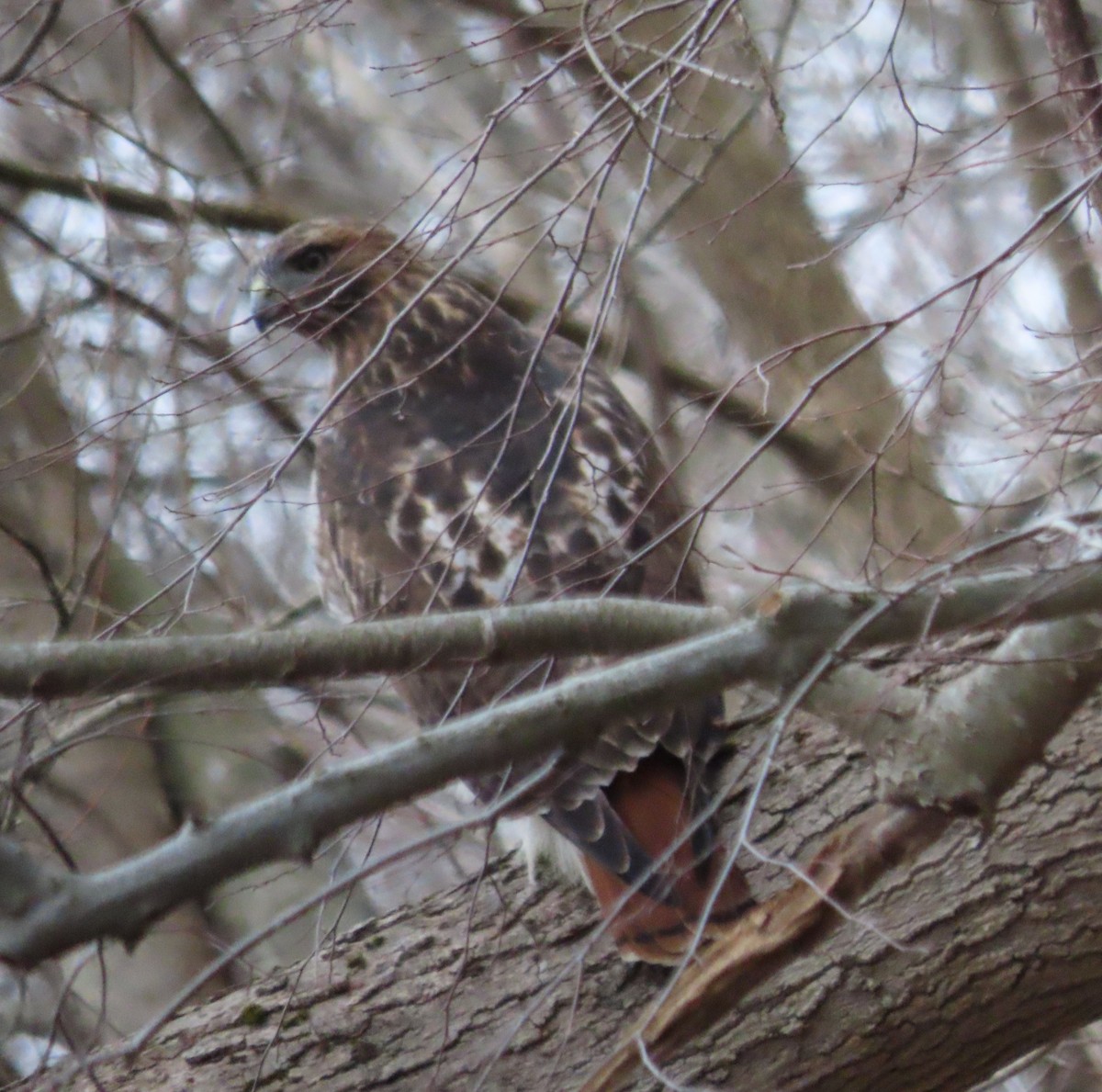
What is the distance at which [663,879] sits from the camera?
2557 mm

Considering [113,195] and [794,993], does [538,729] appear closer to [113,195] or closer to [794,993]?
[794,993]

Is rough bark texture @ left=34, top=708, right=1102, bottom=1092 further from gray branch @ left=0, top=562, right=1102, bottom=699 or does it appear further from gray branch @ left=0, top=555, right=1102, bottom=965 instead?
gray branch @ left=0, top=562, right=1102, bottom=699

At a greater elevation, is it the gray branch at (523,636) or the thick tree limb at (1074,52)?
the thick tree limb at (1074,52)

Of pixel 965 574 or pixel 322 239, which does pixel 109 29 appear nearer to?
pixel 322 239

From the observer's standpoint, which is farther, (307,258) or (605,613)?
(307,258)

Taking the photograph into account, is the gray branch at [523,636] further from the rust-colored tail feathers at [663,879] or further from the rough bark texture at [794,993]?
the rough bark texture at [794,993]

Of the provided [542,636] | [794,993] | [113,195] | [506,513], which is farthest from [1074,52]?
[113,195]

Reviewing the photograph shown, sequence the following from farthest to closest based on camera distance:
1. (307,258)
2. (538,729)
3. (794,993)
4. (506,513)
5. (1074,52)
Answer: (307,258) < (506,513) < (1074,52) < (794,993) < (538,729)

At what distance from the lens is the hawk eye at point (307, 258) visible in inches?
162

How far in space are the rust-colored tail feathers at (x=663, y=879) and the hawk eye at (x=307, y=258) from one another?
75.1 inches

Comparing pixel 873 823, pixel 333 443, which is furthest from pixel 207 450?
pixel 873 823

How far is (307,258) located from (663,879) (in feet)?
7.38

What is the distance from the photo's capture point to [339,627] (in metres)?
1.77

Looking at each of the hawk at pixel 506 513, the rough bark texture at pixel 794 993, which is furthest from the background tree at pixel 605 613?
the hawk at pixel 506 513
